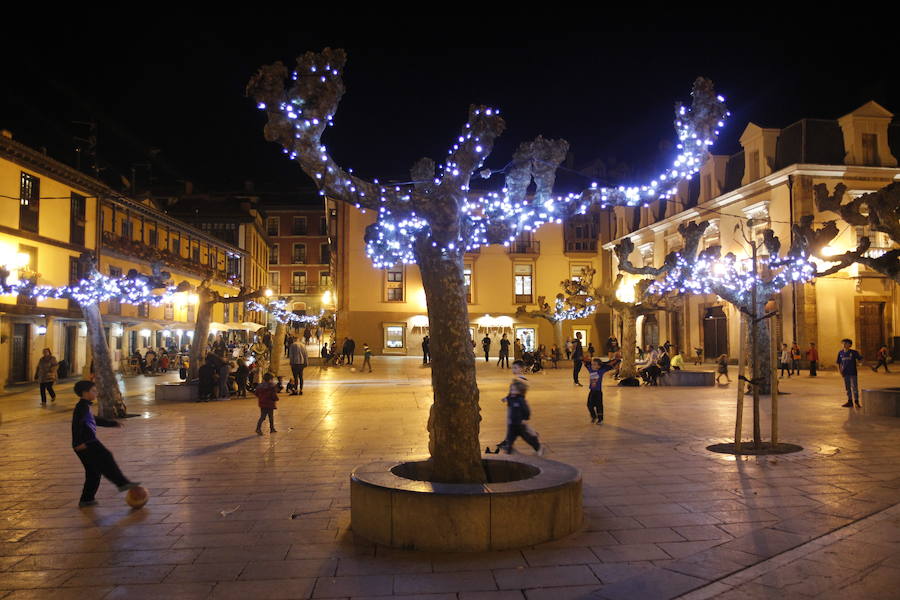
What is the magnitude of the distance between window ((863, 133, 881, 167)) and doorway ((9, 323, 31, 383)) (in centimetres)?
3489

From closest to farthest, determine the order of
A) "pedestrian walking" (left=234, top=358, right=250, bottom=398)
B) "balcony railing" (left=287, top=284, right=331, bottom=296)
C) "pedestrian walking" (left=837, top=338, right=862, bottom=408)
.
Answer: "pedestrian walking" (left=837, top=338, right=862, bottom=408), "pedestrian walking" (left=234, top=358, right=250, bottom=398), "balcony railing" (left=287, top=284, right=331, bottom=296)

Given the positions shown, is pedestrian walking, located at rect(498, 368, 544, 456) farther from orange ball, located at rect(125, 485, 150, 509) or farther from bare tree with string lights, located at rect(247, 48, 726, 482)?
orange ball, located at rect(125, 485, 150, 509)

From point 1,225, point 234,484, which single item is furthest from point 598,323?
point 234,484

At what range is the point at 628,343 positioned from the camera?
2266 centimetres

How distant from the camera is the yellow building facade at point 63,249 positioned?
24.5 metres

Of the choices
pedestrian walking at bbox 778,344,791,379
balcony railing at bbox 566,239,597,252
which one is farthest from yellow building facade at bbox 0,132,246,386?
balcony railing at bbox 566,239,597,252

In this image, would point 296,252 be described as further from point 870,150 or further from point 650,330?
point 870,150

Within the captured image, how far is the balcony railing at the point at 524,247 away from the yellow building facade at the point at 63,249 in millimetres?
18375

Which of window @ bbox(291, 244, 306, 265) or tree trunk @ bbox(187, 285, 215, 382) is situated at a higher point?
window @ bbox(291, 244, 306, 265)

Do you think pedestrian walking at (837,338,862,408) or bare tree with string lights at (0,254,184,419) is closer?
bare tree with string lights at (0,254,184,419)

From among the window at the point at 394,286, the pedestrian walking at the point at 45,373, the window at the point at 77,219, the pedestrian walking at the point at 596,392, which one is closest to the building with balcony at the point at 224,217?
the window at the point at 394,286

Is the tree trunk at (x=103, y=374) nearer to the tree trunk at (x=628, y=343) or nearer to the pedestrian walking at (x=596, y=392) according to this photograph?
the pedestrian walking at (x=596, y=392)

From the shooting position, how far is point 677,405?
52.7 feet

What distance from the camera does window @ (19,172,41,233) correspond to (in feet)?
82.8
